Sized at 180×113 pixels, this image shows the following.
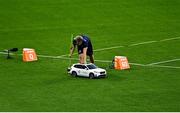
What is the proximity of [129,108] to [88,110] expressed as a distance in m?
2.03

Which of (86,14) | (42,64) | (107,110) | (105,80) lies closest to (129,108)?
(107,110)

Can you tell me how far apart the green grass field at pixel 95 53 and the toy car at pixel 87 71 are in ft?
1.32

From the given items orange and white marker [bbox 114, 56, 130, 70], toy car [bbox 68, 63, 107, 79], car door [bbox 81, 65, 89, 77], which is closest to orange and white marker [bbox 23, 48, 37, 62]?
toy car [bbox 68, 63, 107, 79]

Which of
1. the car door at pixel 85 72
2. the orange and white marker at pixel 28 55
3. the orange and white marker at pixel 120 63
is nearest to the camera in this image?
the car door at pixel 85 72

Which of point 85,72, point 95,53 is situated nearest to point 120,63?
point 85,72

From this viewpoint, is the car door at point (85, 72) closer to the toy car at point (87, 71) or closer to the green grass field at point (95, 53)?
the toy car at point (87, 71)

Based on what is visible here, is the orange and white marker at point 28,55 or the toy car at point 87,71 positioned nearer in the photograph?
the toy car at point 87,71

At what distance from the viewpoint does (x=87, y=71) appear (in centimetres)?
4006

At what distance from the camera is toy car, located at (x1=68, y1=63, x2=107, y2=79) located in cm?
3984

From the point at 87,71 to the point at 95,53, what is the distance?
1030 cm

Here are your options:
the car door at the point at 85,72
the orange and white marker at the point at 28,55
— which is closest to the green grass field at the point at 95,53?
the car door at the point at 85,72

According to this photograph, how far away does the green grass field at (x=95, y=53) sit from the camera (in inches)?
1345

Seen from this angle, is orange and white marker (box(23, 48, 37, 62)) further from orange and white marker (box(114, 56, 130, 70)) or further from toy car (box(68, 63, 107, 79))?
orange and white marker (box(114, 56, 130, 70))

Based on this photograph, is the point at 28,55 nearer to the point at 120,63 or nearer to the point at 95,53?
the point at 95,53
